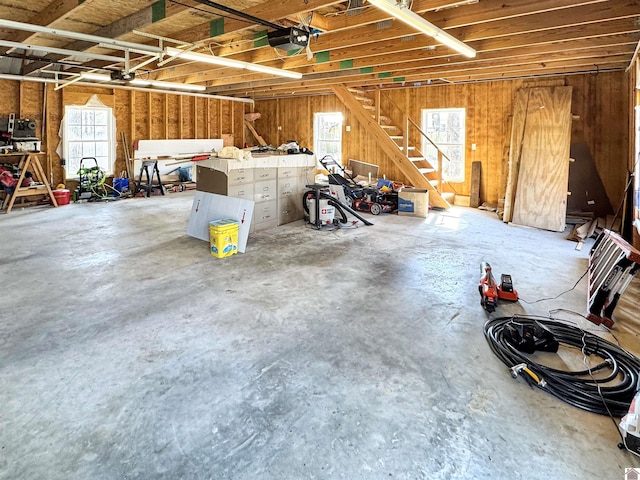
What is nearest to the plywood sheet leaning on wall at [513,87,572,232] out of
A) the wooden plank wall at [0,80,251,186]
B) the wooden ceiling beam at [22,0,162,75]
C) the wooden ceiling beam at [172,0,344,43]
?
the wooden ceiling beam at [172,0,344,43]

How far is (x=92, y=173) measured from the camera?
29.9ft

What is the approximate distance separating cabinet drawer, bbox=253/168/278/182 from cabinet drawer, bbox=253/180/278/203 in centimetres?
7

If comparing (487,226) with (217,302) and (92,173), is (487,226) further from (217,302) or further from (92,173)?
(92,173)

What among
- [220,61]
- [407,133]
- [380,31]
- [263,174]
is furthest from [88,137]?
[380,31]

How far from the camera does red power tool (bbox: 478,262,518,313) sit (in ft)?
11.6

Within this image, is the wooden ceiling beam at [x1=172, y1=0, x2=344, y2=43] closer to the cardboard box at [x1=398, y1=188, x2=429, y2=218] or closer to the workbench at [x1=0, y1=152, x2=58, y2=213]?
the cardboard box at [x1=398, y1=188, x2=429, y2=218]

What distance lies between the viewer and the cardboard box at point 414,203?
309 inches

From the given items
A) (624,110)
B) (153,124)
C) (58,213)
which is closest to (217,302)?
(58,213)

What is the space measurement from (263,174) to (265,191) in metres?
0.30

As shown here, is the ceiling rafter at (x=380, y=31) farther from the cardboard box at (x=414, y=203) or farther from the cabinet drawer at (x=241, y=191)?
the cardboard box at (x=414, y=203)

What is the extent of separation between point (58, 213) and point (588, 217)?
33.5 feet

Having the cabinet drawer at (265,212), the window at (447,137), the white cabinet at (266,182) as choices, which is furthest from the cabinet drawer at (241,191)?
the window at (447,137)

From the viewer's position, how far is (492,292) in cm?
355

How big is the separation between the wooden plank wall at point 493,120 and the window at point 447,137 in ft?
0.57
